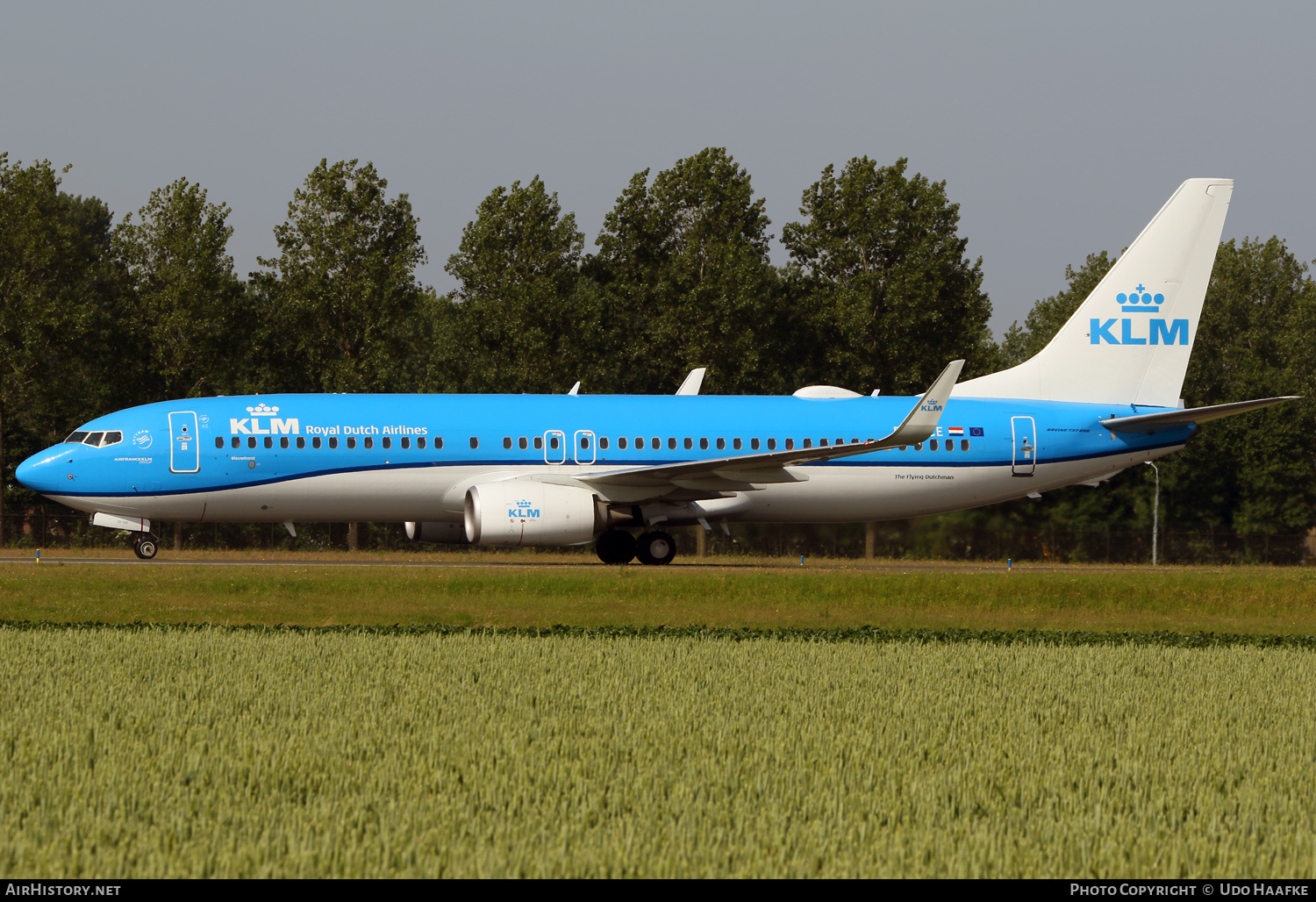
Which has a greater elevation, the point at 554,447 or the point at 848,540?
the point at 554,447

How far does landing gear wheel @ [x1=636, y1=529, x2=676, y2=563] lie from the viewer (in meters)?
31.0

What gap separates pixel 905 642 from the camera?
19.4 m

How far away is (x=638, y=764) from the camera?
10164mm

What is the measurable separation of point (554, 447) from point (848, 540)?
9.78 m

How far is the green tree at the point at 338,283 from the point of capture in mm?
49469

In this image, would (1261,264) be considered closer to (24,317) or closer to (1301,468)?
(1301,468)

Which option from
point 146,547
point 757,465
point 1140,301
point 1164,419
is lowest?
point 146,547

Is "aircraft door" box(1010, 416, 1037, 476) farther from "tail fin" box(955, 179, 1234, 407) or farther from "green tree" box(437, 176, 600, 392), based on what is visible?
"green tree" box(437, 176, 600, 392)

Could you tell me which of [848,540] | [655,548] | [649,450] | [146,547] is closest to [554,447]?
[649,450]

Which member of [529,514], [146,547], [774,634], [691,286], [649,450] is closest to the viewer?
[774,634]

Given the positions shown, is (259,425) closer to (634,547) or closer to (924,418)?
(634,547)

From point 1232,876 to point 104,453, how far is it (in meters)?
26.4

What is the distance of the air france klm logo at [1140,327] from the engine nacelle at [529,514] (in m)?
14.1
